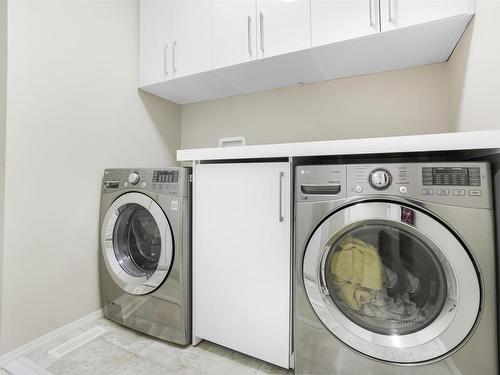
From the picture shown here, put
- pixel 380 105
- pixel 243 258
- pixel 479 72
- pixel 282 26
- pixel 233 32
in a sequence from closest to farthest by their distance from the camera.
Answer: pixel 479 72 < pixel 243 258 < pixel 282 26 < pixel 233 32 < pixel 380 105

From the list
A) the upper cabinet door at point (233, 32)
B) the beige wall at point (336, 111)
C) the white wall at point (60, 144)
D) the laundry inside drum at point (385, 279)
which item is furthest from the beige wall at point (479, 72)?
the white wall at point (60, 144)

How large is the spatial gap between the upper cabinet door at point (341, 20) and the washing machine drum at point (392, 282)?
2.99 ft

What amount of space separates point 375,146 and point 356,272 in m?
0.51

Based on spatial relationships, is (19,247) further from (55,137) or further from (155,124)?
(155,124)

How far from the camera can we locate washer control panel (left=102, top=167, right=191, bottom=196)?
1362mm

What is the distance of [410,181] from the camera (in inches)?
36.7

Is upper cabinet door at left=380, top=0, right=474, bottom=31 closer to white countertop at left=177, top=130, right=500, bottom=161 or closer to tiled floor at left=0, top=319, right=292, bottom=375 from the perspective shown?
white countertop at left=177, top=130, right=500, bottom=161

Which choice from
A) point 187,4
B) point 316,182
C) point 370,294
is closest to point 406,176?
point 316,182

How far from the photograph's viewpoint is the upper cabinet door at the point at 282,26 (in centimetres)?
140

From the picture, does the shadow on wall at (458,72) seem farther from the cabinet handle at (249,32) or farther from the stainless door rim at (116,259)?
the stainless door rim at (116,259)

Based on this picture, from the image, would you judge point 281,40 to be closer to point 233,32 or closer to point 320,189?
point 233,32

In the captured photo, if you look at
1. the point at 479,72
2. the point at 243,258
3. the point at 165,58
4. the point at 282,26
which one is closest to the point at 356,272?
the point at 243,258

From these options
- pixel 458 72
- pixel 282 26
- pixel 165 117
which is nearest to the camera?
pixel 458 72

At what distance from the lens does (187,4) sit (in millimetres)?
1735
